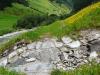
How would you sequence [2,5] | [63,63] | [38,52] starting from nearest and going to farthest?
[63,63], [38,52], [2,5]

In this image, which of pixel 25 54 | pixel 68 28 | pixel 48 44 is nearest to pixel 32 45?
pixel 48 44

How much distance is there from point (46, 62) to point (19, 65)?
1.50 meters

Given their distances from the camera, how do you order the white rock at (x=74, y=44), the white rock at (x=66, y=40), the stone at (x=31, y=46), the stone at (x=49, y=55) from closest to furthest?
the stone at (x=49, y=55) → the white rock at (x=74, y=44) → the white rock at (x=66, y=40) → the stone at (x=31, y=46)

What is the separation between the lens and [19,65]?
26.8 meters

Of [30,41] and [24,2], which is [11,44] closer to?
[30,41]

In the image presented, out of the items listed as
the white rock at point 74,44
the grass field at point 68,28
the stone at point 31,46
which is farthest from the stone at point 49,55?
the grass field at point 68,28

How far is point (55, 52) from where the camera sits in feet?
91.6

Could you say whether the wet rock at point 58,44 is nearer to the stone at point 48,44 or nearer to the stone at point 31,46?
the stone at point 48,44

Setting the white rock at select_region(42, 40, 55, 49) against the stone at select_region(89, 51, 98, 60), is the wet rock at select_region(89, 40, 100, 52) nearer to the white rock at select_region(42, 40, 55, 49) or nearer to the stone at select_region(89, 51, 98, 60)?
the stone at select_region(89, 51, 98, 60)

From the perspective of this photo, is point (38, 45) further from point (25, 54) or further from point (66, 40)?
point (66, 40)

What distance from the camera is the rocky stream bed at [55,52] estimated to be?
26547 mm

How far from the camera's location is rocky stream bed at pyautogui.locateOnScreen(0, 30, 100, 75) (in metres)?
26.5

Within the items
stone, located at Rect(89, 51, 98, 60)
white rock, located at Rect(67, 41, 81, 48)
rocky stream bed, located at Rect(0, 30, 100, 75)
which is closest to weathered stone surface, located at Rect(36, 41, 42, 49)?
rocky stream bed, located at Rect(0, 30, 100, 75)

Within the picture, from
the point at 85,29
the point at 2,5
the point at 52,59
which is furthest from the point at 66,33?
the point at 2,5
